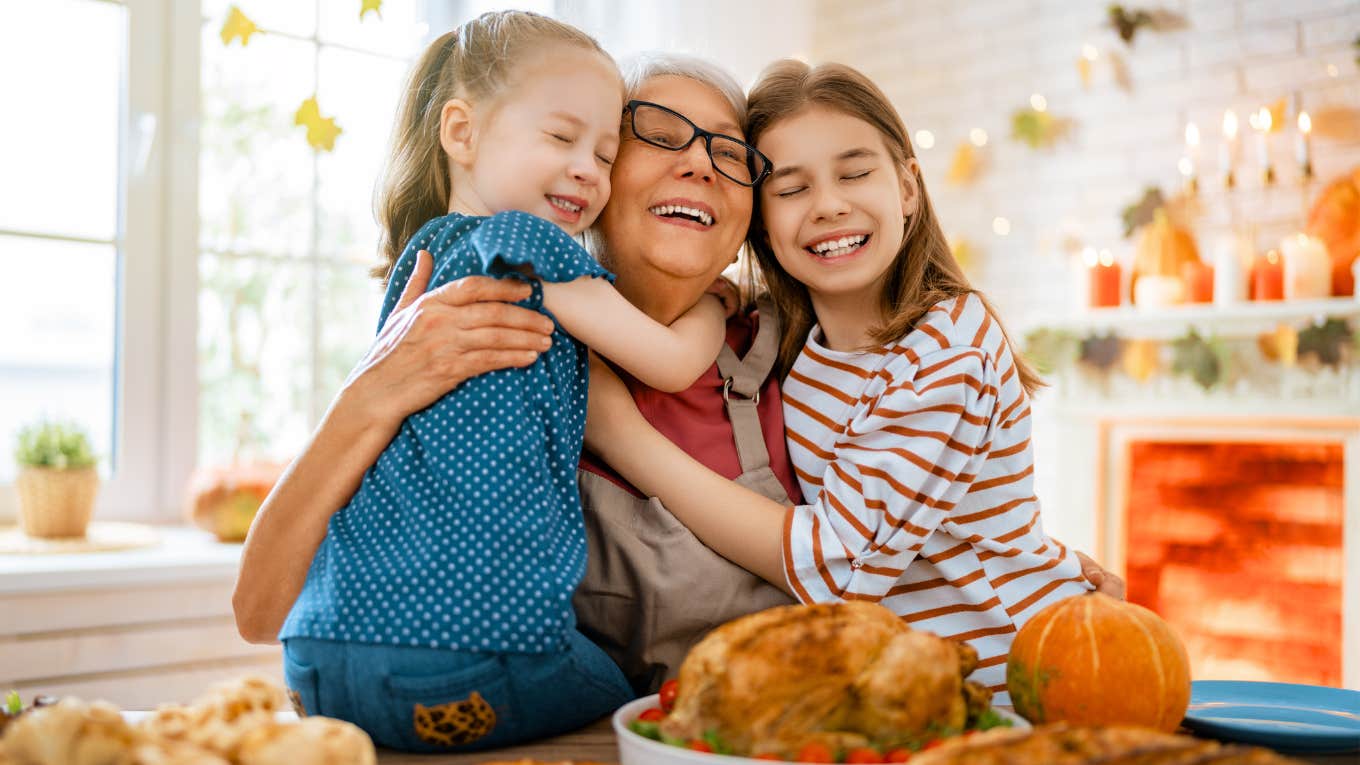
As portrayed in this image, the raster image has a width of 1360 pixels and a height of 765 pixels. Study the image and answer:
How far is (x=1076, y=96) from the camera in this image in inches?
172

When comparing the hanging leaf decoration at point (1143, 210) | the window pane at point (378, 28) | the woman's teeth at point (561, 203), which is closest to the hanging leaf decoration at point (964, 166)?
the hanging leaf decoration at point (1143, 210)

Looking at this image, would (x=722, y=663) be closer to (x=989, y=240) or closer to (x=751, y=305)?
(x=751, y=305)

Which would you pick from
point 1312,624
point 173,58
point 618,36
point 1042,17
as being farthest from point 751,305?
point 1042,17

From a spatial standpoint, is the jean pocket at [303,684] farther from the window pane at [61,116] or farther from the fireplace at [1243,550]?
the fireplace at [1243,550]

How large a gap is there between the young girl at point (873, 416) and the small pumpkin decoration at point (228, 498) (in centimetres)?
177

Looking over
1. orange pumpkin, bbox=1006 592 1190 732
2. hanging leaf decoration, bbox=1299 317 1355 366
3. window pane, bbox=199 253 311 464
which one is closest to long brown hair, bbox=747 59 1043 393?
orange pumpkin, bbox=1006 592 1190 732

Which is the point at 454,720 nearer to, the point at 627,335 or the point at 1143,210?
the point at 627,335

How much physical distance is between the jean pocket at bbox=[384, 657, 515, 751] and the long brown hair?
0.73m

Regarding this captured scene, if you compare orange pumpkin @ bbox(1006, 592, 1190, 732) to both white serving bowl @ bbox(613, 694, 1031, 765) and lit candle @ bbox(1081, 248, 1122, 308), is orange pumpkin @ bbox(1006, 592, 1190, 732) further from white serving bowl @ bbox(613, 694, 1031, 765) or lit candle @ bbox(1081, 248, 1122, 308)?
lit candle @ bbox(1081, 248, 1122, 308)

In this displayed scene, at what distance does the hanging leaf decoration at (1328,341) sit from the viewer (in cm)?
348

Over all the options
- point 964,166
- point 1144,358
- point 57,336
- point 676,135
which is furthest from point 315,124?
point 1144,358

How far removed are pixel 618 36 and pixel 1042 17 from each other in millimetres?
1695

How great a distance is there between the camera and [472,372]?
121 cm

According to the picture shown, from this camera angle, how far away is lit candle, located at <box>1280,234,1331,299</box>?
3.56 metres
